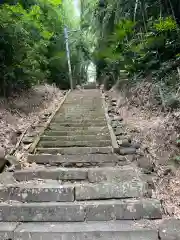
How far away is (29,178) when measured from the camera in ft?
14.0

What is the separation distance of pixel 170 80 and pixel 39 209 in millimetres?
4642

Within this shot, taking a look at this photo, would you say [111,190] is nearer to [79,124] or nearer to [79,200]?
[79,200]

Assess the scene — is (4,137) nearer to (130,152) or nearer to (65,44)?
(130,152)

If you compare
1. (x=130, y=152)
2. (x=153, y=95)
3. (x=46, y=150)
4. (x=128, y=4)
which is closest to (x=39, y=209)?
(x=46, y=150)

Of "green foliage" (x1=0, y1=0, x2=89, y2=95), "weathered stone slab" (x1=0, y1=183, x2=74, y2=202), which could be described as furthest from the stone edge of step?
"green foliage" (x1=0, y1=0, x2=89, y2=95)

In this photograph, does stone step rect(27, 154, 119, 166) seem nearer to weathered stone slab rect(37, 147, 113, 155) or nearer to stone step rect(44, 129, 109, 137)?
weathered stone slab rect(37, 147, 113, 155)

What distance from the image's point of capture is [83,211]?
356 cm

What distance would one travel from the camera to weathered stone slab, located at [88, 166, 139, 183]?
415cm

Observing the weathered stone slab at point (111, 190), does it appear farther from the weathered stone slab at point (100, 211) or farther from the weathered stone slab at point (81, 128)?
the weathered stone slab at point (81, 128)

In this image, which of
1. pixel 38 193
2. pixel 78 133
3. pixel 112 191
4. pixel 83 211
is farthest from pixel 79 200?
pixel 78 133

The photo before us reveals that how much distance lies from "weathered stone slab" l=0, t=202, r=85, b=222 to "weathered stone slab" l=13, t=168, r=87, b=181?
0.65m

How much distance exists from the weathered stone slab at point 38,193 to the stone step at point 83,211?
0.57ft

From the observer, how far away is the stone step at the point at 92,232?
10.3 ft

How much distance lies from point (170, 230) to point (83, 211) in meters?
1.11
